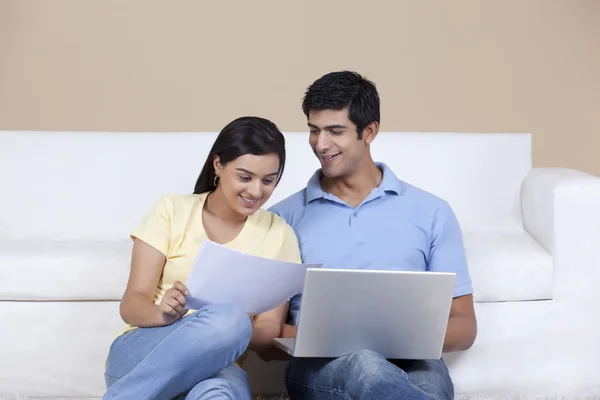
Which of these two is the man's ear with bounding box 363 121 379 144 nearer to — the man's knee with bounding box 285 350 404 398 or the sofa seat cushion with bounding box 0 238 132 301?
the man's knee with bounding box 285 350 404 398

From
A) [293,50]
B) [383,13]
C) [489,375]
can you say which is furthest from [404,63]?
[489,375]

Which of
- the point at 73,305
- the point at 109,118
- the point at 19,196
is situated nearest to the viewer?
the point at 73,305

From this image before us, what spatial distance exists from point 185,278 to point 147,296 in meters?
0.10

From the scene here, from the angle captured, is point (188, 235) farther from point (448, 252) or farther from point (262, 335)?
point (448, 252)

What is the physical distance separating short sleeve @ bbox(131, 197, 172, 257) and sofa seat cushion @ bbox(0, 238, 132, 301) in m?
0.52

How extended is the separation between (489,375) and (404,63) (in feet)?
6.24

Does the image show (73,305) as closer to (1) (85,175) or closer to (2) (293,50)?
(1) (85,175)

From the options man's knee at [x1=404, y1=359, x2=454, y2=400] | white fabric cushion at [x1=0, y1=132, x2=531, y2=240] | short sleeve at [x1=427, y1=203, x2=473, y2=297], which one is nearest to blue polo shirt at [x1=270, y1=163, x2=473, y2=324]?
short sleeve at [x1=427, y1=203, x2=473, y2=297]

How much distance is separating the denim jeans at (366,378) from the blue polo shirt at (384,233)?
20 cm

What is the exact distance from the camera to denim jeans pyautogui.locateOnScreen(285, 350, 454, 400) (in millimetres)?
1868

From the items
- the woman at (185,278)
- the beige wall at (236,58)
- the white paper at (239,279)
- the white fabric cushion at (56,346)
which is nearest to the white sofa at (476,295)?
the white fabric cushion at (56,346)

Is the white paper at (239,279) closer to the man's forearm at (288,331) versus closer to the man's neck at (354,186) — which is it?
the man's forearm at (288,331)

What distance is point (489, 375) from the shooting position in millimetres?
2637

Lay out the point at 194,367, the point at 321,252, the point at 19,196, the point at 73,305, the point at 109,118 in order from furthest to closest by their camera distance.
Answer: the point at 109,118, the point at 19,196, the point at 73,305, the point at 321,252, the point at 194,367
